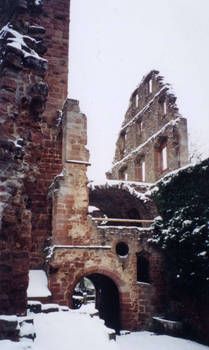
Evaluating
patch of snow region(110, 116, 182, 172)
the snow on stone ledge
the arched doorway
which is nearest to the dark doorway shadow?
the arched doorway

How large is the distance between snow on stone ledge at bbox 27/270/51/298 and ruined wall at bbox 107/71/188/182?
7575 millimetres

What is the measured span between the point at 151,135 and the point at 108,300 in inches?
325

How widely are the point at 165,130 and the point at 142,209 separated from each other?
14.0 feet

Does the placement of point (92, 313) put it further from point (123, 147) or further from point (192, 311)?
point (123, 147)

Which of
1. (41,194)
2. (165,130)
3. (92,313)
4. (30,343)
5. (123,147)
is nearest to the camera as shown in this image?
(30,343)

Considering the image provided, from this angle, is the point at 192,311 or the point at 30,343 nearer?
the point at 30,343

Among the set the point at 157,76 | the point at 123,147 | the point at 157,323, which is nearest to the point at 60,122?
the point at 157,323

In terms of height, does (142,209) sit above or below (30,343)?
above

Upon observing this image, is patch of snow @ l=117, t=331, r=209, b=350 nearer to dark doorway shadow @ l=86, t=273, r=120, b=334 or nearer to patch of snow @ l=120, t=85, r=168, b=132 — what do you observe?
dark doorway shadow @ l=86, t=273, r=120, b=334

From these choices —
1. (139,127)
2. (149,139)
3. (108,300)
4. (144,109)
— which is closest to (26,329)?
(108,300)

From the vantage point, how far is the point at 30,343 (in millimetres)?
3846

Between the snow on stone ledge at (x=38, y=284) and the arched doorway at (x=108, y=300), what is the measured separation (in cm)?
254

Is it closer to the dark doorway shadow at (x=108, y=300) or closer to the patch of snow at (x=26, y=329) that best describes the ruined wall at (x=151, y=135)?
the dark doorway shadow at (x=108, y=300)

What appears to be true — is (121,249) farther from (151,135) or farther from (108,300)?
(151,135)
